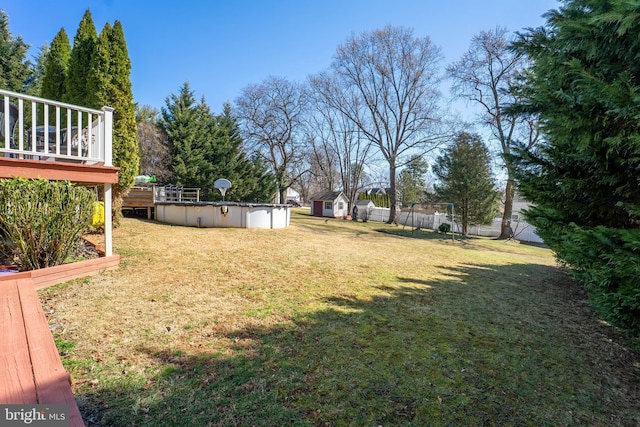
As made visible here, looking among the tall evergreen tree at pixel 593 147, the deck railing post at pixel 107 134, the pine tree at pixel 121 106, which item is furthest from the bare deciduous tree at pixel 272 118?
the tall evergreen tree at pixel 593 147

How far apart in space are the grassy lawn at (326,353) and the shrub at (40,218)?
63cm

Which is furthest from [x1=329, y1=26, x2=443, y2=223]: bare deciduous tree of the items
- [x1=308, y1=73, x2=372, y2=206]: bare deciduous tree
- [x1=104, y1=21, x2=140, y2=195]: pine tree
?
[x1=104, y1=21, x2=140, y2=195]: pine tree

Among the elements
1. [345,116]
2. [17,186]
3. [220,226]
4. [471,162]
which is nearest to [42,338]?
[17,186]

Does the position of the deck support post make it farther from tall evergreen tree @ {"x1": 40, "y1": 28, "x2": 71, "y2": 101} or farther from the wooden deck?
tall evergreen tree @ {"x1": 40, "y1": 28, "x2": 71, "y2": 101}

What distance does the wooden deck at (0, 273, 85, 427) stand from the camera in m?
1.68

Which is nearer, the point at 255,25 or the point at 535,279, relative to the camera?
the point at 535,279

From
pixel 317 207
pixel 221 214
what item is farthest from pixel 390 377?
pixel 317 207

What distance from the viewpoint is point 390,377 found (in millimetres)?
2412

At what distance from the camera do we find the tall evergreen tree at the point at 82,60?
761 centimetres

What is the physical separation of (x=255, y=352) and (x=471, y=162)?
17.6 m

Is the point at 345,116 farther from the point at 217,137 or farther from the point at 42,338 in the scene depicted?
the point at 42,338

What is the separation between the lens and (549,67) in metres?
3.63

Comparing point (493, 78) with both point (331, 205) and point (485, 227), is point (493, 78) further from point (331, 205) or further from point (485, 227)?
point (331, 205)

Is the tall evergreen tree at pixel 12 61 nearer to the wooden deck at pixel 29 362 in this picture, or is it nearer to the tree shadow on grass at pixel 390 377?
the wooden deck at pixel 29 362
